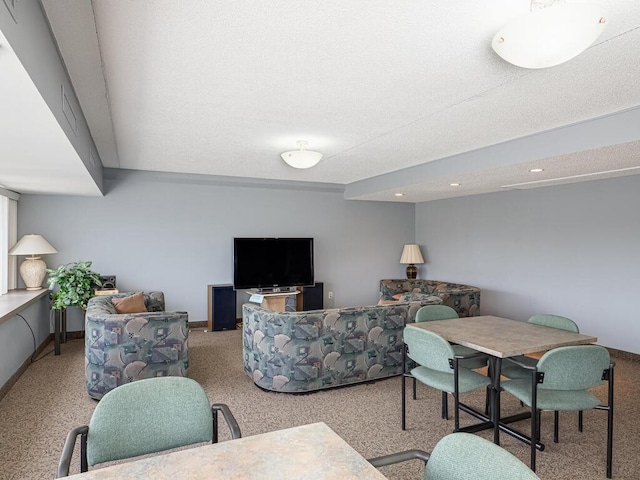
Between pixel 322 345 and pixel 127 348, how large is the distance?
67.5 inches

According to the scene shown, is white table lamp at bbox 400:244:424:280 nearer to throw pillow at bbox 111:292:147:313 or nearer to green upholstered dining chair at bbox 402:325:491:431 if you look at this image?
green upholstered dining chair at bbox 402:325:491:431

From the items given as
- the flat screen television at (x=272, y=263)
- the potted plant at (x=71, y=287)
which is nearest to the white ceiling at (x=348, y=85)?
the potted plant at (x=71, y=287)

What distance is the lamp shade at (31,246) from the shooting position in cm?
500

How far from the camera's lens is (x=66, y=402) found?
356 cm

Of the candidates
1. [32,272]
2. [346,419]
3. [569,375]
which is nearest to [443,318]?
[346,419]

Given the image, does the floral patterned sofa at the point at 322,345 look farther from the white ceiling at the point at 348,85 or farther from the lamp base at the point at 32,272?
the lamp base at the point at 32,272

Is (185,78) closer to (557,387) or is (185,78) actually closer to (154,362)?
(154,362)

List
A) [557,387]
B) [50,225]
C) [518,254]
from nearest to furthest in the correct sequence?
[557,387] < [50,225] < [518,254]

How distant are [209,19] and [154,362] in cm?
295

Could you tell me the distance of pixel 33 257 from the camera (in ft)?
17.4

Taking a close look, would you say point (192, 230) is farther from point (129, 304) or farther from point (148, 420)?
point (148, 420)

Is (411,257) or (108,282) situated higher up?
(411,257)

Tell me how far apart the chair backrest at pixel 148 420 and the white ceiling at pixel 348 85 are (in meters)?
1.64

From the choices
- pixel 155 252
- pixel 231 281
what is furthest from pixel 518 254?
pixel 155 252
